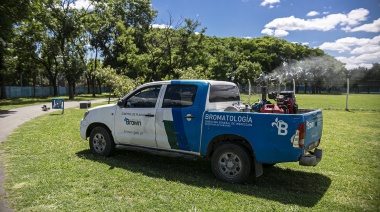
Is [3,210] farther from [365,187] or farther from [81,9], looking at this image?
[81,9]

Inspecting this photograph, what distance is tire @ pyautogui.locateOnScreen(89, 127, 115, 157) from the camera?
7266 mm

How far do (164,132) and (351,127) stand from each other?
10.0m

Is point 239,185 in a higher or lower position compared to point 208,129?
lower

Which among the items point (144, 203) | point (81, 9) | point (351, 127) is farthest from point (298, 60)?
point (144, 203)

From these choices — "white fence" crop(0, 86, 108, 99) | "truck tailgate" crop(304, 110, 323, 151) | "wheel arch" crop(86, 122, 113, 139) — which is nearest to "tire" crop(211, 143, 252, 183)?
"truck tailgate" crop(304, 110, 323, 151)

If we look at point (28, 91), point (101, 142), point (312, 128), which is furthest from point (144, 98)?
point (28, 91)

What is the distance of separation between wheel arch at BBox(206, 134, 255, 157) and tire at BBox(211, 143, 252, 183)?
105 millimetres

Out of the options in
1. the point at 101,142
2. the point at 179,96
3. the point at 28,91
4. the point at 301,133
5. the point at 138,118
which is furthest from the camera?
the point at 28,91

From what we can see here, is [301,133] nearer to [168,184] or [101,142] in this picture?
[168,184]

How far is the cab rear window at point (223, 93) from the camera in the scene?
6.21 metres

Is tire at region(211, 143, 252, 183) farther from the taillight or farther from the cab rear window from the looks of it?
the cab rear window

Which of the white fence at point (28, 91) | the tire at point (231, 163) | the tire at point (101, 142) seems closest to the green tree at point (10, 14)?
the tire at point (101, 142)

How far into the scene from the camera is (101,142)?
7.45m

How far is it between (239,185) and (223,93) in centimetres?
208
